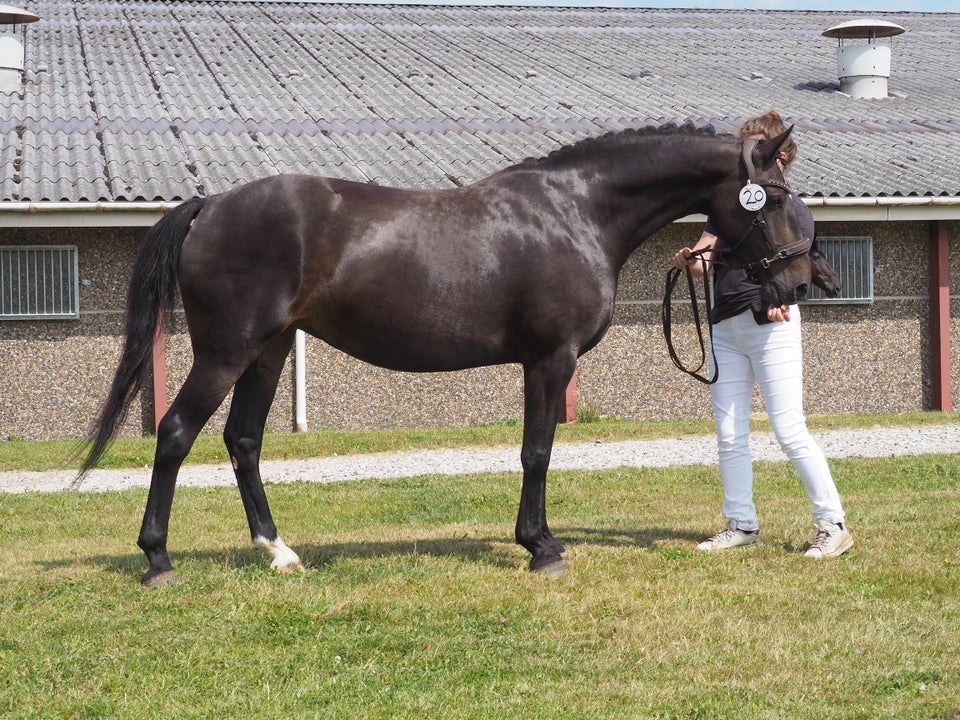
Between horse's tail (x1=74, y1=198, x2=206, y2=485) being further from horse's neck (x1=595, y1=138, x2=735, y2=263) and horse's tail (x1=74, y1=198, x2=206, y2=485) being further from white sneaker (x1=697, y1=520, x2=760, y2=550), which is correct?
white sneaker (x1=697, y1=520, x2=760, y2=550)

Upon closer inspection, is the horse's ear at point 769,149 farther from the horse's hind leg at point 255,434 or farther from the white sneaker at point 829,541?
the horse's hind leg at point 255,434

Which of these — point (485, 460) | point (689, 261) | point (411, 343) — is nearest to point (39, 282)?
point (485, 460)

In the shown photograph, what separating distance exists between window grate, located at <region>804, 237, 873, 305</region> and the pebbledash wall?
128mm

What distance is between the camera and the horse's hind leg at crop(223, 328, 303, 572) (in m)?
5.73

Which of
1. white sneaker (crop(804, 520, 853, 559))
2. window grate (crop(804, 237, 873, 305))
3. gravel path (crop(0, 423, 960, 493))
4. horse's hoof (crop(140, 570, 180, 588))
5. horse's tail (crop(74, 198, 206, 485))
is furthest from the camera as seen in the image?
window grate (crop(804, 237, 873, 305))

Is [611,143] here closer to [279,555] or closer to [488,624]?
[488,624]

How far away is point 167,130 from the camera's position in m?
14.4

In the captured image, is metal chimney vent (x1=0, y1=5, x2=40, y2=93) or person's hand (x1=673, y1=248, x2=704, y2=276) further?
metal chimney vent (x1=0, y1=5, x2=40, y2=93)

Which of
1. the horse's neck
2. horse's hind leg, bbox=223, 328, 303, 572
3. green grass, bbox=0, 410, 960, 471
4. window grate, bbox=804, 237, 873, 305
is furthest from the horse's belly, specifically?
window grate, bbox=804, 237, 873, 305

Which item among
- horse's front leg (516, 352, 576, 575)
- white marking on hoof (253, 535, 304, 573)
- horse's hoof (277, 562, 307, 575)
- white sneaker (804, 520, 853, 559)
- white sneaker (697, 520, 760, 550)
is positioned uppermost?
horse's front leg (516, 352, 576, 575)

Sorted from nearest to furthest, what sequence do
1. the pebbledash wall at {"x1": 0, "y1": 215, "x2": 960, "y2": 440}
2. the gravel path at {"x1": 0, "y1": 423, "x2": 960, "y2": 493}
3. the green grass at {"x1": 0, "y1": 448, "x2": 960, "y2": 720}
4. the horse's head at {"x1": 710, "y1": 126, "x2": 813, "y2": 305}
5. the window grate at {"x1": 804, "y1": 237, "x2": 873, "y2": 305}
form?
the green grass at {"x1": 0, "y1": 448, "x2": 960, "y2": 720} < the horse's head at {"x1": 710, "y1": 126, "x2": 813, "y2": 305} < the gravel path at {"x1": 0, "y1": 423, "x2": 960, "y2": 493} < the pebbledash wall at {"x1": 0, "y1": 215, "x2": 960, "y2": 440} < the window grate at {"x1": 804, "y1": 237, "x2": 873, "y2": 305}

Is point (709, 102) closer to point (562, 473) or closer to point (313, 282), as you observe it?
point (562, 473)

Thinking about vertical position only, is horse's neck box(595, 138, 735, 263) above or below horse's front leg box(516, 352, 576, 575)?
above

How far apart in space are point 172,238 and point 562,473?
4799 millimetres
